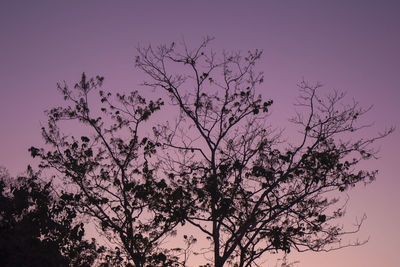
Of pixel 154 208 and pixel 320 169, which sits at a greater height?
pixel 320 169

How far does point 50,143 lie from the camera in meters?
17.2

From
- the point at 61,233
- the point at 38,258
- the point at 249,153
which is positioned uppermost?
the point at 249,153

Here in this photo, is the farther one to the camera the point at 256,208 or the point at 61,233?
the point at 61,233

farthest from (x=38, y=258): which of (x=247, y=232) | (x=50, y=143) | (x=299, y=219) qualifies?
(x=299, y=219)

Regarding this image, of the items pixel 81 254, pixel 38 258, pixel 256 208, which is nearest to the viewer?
pixel 256 208

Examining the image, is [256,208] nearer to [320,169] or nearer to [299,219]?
[299,219]

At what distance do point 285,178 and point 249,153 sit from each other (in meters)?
1.74

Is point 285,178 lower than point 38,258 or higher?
higher

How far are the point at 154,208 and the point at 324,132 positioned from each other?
7.64m

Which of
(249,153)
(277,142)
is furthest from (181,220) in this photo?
(277,142)

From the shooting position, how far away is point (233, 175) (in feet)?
49.6

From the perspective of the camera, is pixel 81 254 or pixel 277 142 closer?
pixel 277 142

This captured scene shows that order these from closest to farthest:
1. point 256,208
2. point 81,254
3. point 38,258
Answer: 1. point 256,208
2. point 38,258
3. point 81,254

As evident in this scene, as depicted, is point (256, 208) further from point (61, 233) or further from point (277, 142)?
point (61, 233)
